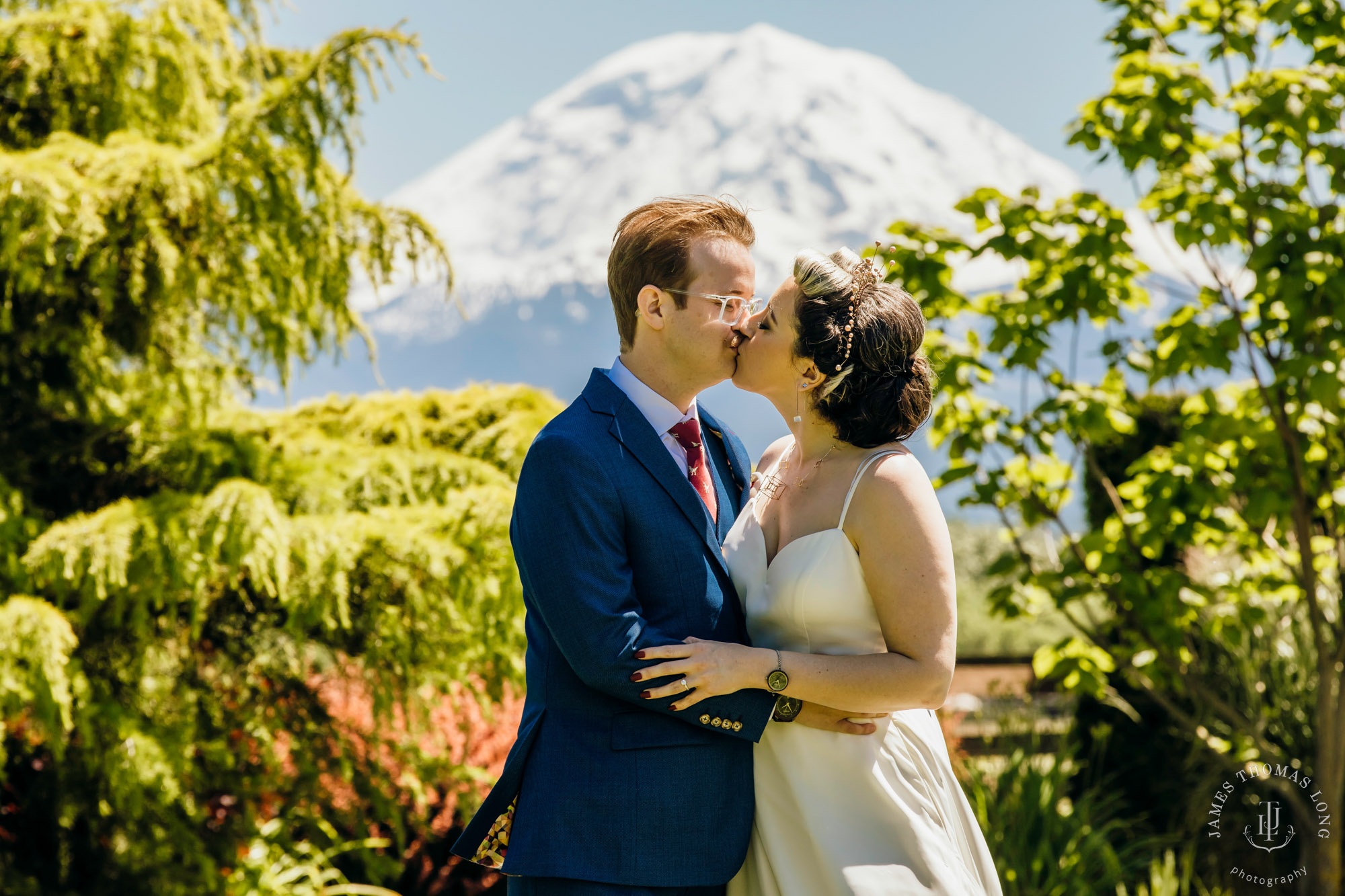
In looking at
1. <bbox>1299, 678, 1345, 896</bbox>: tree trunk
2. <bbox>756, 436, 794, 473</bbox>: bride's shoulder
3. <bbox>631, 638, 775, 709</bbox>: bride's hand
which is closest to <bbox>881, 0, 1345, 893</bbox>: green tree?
<bbox>1299, 678, 1345, 896</bbox>: tree trunk

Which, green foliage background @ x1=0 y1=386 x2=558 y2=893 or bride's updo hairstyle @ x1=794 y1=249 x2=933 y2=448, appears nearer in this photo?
bride's updo hairstyle @ x1=794 y1=249 x2=933 y2=448

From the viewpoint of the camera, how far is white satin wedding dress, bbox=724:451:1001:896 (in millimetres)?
2057

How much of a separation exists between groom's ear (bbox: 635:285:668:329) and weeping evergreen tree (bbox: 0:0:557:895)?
7.17ft

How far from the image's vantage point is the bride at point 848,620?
2.02 metres

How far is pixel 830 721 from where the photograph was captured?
2.10 m

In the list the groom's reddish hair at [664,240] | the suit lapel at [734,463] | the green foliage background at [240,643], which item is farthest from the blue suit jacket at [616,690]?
the green foliage background at [240,643]

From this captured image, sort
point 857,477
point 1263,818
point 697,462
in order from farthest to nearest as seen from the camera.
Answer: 1. point 1263,818
2. point 697,462
3. point 857,477

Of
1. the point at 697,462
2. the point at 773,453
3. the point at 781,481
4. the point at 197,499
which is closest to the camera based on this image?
the point at 697,462

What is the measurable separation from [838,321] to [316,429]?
389cm

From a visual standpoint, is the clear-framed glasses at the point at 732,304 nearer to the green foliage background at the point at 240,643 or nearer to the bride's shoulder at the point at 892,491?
the bride's shoulder at the point at 892,491

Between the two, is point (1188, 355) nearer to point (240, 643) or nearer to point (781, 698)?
point (781, 698)

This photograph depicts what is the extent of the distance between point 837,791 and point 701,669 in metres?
0.46

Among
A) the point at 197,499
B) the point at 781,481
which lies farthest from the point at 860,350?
the point at 197,499

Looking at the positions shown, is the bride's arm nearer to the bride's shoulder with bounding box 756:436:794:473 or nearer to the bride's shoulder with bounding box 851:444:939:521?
the bride's shoulder with bounding box 851:444:939:521
